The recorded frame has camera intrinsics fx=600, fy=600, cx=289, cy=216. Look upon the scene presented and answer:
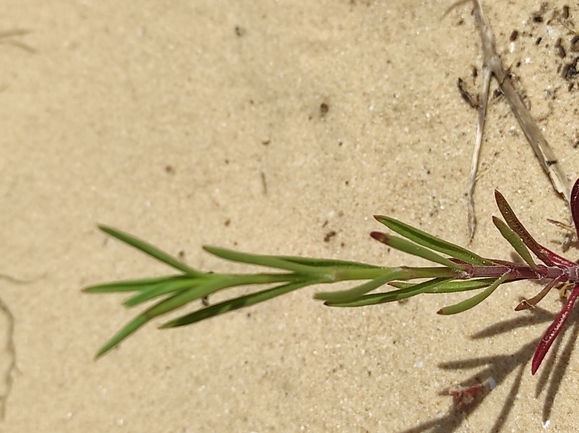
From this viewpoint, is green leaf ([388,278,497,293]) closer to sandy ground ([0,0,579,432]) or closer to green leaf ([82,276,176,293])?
sandy ground ([0,0,579,432])

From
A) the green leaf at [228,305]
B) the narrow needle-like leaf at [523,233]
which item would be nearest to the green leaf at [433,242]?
the narrow needle-like leaf at [523,233]

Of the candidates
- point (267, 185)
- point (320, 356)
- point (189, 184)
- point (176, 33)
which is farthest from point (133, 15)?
point (320, 356)

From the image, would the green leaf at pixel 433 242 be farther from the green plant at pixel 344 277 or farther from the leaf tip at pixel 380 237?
the leaf tip at pixel 380 237

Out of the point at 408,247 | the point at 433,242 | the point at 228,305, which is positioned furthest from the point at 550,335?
the point at 228,305

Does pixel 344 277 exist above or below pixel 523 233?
below

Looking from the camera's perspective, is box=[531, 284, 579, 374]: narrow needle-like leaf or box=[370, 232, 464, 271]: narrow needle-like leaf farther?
box=[531, 284, 579, 374]: narrow needle-like leaf

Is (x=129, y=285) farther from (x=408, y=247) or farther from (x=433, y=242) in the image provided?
(x=433, y=242)

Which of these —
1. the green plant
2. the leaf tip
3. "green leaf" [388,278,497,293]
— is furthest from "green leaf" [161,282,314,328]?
"green leaf" [388,278,497,293]
